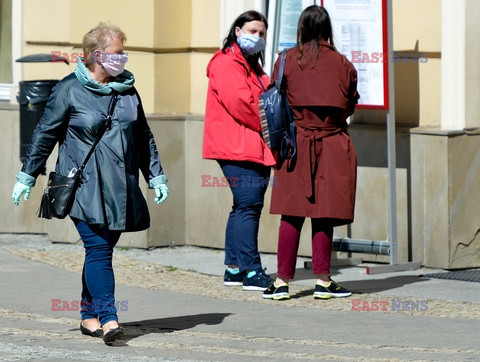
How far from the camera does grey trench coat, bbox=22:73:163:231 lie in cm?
686

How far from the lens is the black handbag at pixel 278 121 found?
8102 millimetres

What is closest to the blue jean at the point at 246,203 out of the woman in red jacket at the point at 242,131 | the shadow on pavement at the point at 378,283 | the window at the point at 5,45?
the woman in red jacket at the point at 242,131

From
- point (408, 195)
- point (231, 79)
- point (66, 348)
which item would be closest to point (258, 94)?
point (231, 79)

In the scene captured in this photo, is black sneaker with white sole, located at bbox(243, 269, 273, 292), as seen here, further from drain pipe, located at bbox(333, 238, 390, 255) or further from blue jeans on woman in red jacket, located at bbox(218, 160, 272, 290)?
drain pipe, located at bbox(333, 238, 390, 255)

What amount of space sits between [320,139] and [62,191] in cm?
196

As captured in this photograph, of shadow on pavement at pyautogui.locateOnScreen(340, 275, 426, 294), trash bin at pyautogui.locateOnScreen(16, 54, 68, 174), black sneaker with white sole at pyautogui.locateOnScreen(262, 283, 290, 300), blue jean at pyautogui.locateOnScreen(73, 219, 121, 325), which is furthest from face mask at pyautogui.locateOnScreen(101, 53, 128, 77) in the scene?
trash bin at pyautogui.locateOnScreen(16, 54, 68, 174)

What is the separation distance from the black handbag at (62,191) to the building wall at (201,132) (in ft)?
10.8

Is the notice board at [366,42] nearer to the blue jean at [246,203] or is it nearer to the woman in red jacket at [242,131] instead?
the woman in red jacket at [242,131]

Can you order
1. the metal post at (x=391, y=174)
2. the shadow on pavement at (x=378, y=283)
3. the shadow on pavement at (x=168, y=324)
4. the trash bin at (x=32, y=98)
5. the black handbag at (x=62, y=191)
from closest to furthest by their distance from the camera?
the black handbag at (x=62, y=191), the shadow on pavement at (x=168, y=324), the shadow on pavement at (x=378, y=283), the metal post at (x=391, y=174), the trash bin at (x=32, y=98)

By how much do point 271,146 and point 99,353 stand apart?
204 centimetres

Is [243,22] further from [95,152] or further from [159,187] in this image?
[95,152]

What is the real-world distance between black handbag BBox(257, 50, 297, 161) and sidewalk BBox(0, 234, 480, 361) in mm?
969

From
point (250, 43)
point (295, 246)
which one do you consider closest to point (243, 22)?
point (250, 43)

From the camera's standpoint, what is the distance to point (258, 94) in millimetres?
8609
